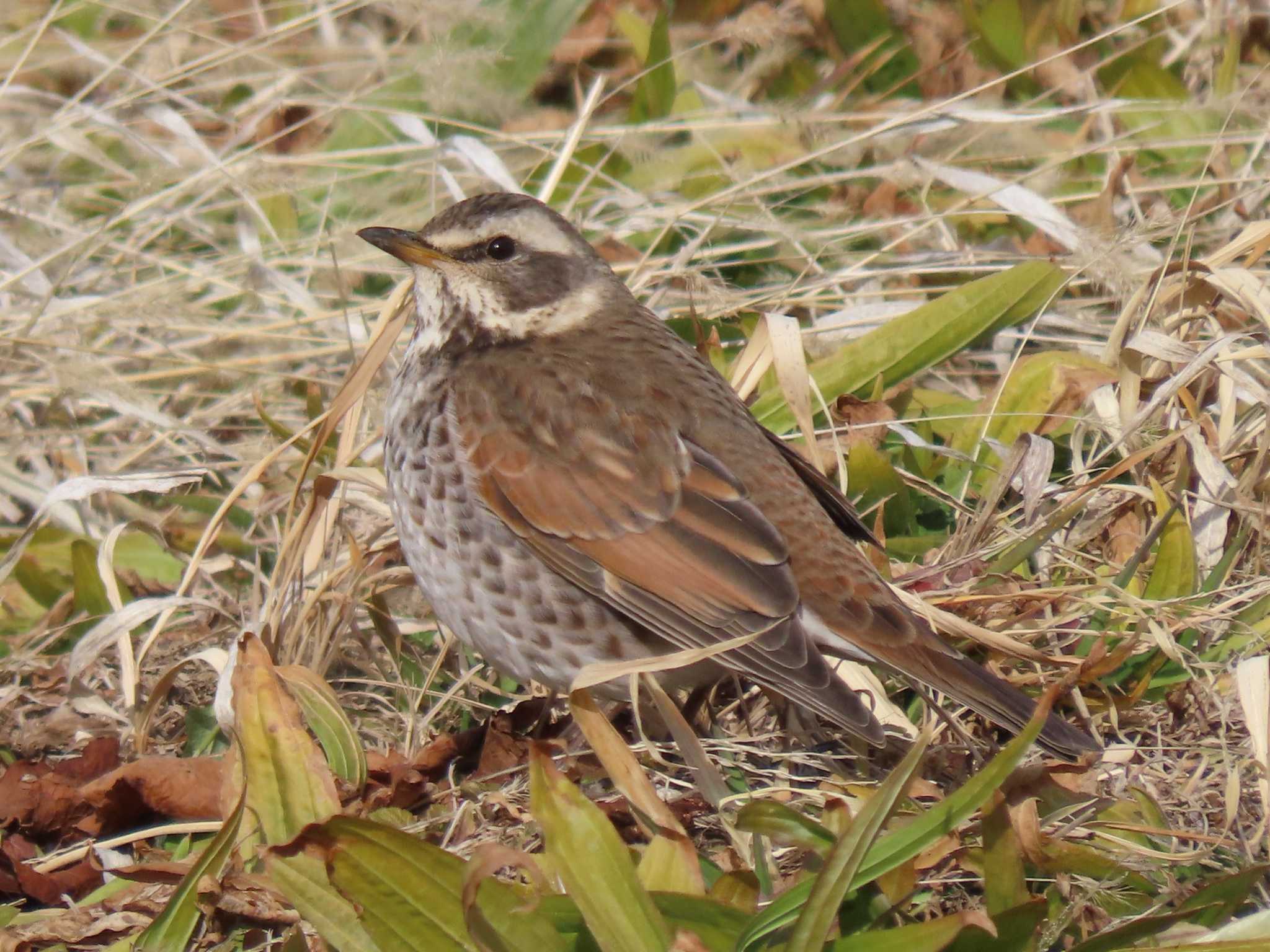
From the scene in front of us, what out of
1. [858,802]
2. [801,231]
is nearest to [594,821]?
[858,802]

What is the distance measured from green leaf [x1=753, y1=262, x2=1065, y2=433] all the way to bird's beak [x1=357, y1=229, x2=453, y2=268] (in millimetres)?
1200

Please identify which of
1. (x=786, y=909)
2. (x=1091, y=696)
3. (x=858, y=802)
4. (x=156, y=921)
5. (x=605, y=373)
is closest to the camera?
(x=786, y=909)

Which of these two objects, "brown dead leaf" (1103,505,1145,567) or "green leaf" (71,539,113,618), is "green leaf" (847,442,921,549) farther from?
"green leaf" (71,539,113,618)

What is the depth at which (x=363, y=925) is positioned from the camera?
2955 millimetres

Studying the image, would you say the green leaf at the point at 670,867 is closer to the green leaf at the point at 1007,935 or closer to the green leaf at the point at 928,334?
the green leaf at the point at 1007,935

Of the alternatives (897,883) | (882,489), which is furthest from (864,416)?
(897,883)

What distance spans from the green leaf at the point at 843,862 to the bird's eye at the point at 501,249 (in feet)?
7.05

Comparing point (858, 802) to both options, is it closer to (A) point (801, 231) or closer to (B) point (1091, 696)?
(B) point (1091, 696)

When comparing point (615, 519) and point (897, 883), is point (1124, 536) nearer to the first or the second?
point (615, 519)

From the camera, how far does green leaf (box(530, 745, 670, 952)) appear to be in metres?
2.83

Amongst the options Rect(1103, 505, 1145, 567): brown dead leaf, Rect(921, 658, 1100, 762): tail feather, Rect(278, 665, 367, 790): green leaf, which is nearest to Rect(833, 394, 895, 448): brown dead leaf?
Rect(1103, 505, 1145, 567): brown dead leaf

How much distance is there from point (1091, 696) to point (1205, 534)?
666 mm

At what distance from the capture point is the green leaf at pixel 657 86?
6.61 m

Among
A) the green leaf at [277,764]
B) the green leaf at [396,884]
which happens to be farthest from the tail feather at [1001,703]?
the green leaf at [277,764]
